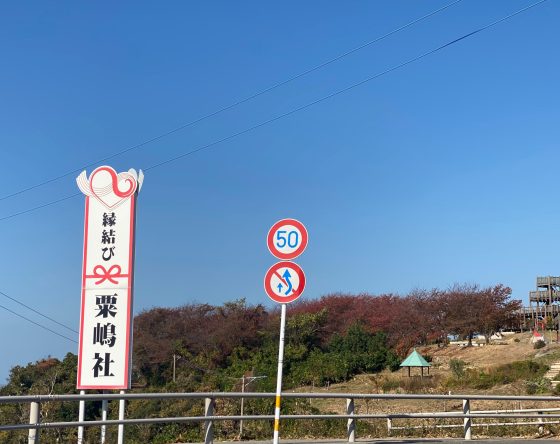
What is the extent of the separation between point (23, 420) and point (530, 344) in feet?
134

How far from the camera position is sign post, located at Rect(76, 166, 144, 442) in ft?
37.1

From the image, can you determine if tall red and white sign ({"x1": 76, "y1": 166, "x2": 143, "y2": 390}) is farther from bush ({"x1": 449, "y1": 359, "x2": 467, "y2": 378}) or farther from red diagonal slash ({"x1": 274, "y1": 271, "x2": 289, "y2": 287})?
bush ({"x1": 449, "y1": 359, "x2": 467, "y2": 378})

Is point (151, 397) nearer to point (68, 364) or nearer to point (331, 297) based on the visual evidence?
point (68, 364)

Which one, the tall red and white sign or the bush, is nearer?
the tall red and white sign

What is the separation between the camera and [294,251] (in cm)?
1097

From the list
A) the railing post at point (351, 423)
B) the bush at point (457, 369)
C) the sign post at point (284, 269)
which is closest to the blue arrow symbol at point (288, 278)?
the sign post at point (284, 269)

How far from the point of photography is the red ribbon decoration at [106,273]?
11.5 meters

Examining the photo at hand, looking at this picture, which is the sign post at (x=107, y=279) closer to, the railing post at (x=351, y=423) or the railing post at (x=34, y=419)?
the railing post at (x=34, y=419)

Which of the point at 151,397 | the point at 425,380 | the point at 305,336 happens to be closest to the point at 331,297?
the point at 305,336

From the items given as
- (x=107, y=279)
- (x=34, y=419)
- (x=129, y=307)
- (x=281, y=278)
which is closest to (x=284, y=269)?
(x=281, y=278)

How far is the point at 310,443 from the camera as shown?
14266 mm

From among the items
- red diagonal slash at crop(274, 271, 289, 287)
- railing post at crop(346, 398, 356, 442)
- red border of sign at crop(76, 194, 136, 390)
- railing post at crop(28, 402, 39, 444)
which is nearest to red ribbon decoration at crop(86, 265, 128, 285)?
red border of sign at crop(76, 194, 136, 390)

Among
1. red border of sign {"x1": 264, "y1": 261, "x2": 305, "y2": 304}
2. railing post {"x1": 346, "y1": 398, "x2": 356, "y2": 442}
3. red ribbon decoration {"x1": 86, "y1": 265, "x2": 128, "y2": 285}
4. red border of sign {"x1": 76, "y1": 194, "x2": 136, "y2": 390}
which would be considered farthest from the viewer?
railing post {"x1": 346, "y1": 398, "x2": 356, "y2": 442}

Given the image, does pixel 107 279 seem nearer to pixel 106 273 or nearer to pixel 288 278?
pixel 106 273
